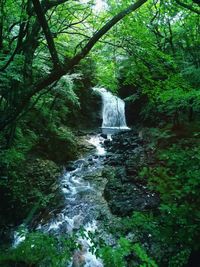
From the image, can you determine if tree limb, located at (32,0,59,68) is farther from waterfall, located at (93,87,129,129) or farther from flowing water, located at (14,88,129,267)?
waterfall, located at (93,87,129,129)

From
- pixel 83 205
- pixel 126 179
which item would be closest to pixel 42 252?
pixel 83 205

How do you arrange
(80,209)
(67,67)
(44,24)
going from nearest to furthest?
(44,24), (67,67), (80,209)

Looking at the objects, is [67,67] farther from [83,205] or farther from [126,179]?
[126,179]

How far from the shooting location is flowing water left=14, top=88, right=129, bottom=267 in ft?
21.7

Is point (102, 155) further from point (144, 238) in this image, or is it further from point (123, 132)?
point (144, 238)

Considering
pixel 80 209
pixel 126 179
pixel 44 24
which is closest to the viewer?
pixel 44 24

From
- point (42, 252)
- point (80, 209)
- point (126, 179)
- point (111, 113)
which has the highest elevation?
point (111, 113)

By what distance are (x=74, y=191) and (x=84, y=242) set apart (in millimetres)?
3056

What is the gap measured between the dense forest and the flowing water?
0.08 metres

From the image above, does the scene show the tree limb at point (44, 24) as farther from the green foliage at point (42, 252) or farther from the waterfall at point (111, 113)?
the waterfall at point (111, 113)

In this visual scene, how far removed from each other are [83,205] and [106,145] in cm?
709

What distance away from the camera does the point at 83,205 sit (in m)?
8.77

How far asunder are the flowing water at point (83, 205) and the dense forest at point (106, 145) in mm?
83

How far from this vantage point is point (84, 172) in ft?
38.0
